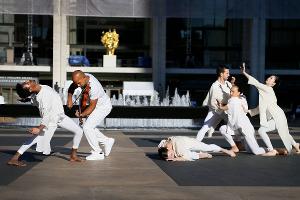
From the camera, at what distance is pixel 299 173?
10.0 meters

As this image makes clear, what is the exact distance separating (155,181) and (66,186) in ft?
4.29

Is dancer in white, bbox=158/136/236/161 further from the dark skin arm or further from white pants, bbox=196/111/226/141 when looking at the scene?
white pants, bbox=196/111/226/141

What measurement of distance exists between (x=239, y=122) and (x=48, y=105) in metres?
4.01

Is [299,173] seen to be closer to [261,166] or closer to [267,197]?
[261,166]

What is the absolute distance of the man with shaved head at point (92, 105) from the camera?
11062mm

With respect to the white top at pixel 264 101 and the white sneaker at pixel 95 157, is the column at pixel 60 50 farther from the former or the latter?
the white sneaker at pixel 95 157

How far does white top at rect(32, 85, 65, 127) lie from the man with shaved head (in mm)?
383

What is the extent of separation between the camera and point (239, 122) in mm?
12703

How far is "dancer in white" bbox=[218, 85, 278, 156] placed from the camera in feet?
41.7

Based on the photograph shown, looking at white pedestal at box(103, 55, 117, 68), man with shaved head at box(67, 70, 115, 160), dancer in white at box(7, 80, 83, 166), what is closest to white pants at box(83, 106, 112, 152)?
man with shaved head at box(67, 70, 115, 160)

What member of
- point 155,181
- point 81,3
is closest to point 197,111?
point 155,181

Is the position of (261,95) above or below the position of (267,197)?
above

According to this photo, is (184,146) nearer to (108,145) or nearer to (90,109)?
(108,145)

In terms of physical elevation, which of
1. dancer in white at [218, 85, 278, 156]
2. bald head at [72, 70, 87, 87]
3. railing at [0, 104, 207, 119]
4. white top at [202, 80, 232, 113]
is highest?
bald head at [72, 70, 87, 87]
